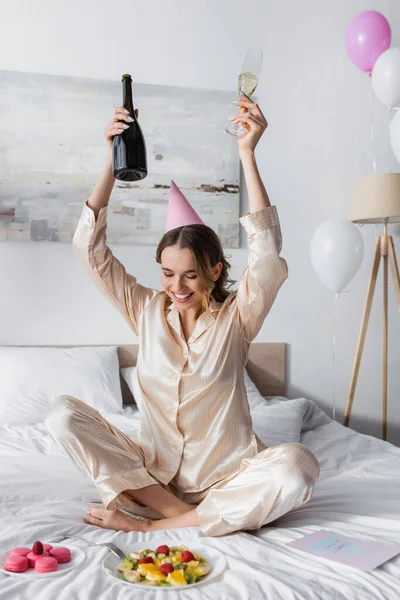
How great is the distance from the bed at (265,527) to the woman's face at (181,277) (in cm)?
56

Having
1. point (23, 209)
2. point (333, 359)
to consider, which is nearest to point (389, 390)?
point (333, 359)

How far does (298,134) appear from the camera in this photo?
129 inches

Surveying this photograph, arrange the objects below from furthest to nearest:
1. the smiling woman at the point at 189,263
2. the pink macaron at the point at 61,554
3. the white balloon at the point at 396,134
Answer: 1. the white balloon at the point at 396,134
2. the smiling woman at the point at 189,263
3. the pink macaron at the point at 61,554

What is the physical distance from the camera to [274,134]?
324 centimetres

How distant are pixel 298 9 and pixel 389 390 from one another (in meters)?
1.87

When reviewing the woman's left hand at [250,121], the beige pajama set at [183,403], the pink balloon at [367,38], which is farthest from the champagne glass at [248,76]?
the pink balloon at [367,38]

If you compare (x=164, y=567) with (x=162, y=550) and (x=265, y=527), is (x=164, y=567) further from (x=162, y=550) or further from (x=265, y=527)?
(x=265, y=527)

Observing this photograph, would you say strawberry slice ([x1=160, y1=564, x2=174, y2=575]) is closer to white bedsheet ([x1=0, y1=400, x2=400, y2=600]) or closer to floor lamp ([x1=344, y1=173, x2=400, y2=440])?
white bedsheet ([x1=0, y1=400, x2=400, y2=600])

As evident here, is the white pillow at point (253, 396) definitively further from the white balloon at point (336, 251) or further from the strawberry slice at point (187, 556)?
the strawberry slice at point (187, 556)

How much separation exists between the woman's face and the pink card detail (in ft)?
2.11

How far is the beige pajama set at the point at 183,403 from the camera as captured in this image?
5.57ft

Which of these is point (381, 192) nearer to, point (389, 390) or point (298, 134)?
point (298, 134)

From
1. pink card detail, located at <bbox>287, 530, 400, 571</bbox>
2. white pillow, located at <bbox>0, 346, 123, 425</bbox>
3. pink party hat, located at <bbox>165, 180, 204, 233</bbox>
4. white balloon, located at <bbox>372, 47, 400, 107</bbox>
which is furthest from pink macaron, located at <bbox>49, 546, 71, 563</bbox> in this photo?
white balloon, located at <bbox>372, 47, 400, 107</bbox>

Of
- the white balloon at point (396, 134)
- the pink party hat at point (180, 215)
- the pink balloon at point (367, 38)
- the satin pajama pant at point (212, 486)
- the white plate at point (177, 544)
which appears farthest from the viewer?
the pink balloon at point (367, 38)
